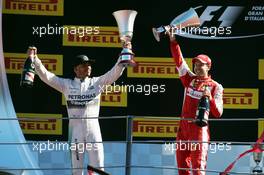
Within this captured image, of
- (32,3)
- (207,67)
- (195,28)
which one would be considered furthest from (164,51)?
(32,3)

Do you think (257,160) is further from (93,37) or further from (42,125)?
(42,125)

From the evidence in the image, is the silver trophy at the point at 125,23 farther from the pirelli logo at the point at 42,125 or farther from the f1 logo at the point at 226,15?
the pirelli logo at the point at 42,125

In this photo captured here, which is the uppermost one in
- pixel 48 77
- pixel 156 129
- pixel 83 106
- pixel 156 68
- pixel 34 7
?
pixel 34 7

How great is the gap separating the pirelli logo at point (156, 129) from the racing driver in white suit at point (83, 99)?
60 centimetres

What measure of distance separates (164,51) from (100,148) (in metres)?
1.08

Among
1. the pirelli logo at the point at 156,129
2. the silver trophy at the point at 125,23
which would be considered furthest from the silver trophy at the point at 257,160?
the silver trophy at the point at 125,23

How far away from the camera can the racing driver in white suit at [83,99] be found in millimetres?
5773

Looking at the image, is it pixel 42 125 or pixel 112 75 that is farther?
pixel 42 125

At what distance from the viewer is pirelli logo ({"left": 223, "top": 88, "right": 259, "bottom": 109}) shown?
6410mm

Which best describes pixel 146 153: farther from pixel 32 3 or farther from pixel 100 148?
pixel 32 3

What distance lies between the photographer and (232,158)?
6.36 meters
